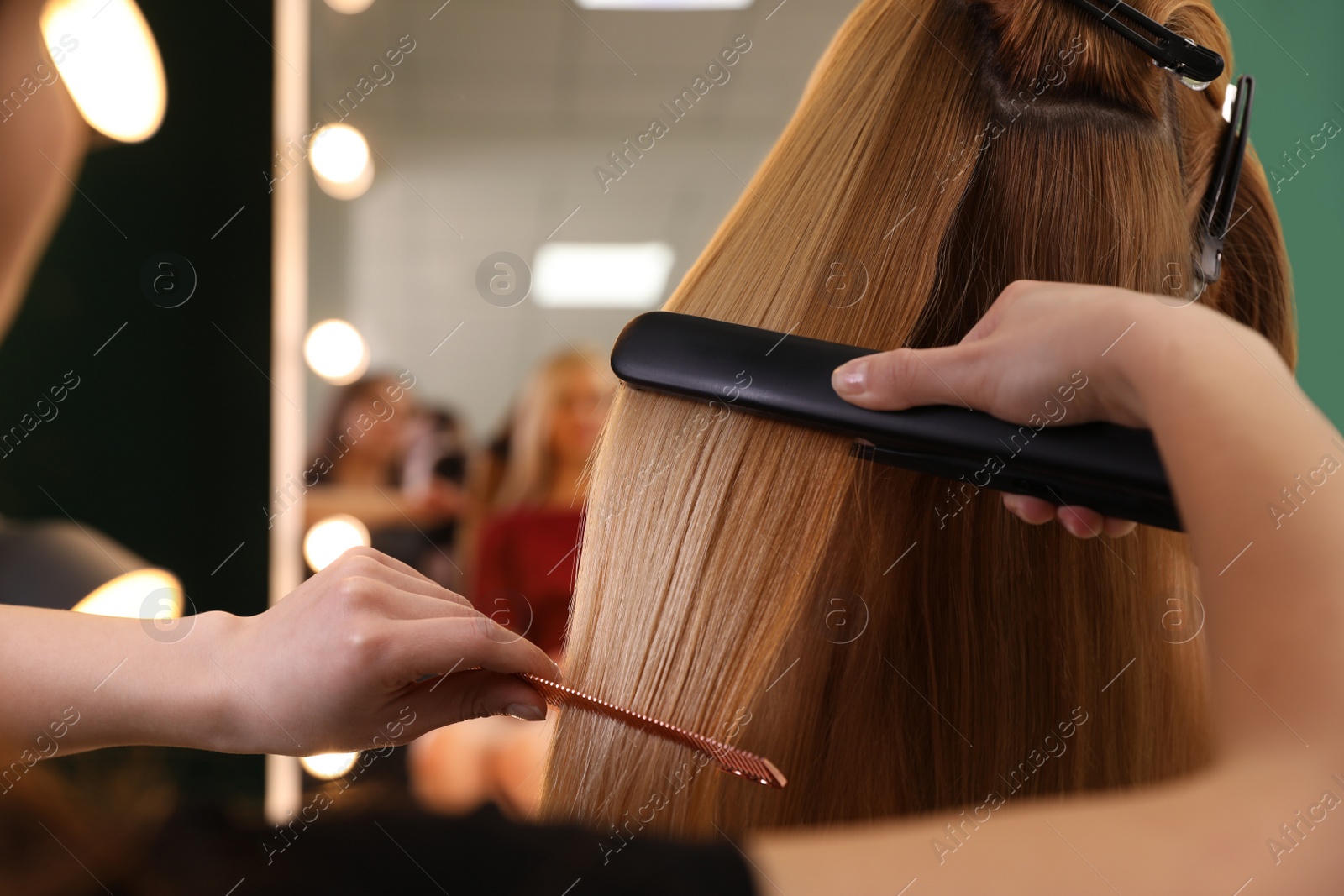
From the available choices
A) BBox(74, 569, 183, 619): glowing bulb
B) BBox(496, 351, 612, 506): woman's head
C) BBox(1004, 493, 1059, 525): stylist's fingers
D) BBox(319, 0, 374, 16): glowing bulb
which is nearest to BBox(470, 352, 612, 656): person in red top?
BBox(496, 351, 612, 506): woman's head

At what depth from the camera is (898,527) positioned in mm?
595

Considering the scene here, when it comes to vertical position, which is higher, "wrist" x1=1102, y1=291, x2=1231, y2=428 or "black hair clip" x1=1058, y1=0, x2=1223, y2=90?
"black hair clip" x1=1058, y1=0, x2=1223, y2=90

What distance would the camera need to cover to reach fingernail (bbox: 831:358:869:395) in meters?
0.49

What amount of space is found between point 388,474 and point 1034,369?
2.18 m

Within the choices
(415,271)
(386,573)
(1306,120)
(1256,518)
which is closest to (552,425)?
(415,271)

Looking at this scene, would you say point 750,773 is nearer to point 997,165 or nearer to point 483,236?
point 997,165

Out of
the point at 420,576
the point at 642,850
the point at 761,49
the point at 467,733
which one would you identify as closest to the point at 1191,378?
the point at 642,850

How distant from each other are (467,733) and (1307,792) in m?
1.67

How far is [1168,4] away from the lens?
24.8 inches

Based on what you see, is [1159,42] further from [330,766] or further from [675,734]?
[330,766]

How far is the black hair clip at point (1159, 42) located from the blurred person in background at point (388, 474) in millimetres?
2039

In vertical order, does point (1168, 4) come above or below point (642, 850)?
above

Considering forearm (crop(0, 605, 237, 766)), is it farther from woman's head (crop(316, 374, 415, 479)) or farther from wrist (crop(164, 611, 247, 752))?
woman's head (crop(316, 374, 415, 479))

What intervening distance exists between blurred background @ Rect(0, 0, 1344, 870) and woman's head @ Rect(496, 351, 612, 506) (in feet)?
0.03
